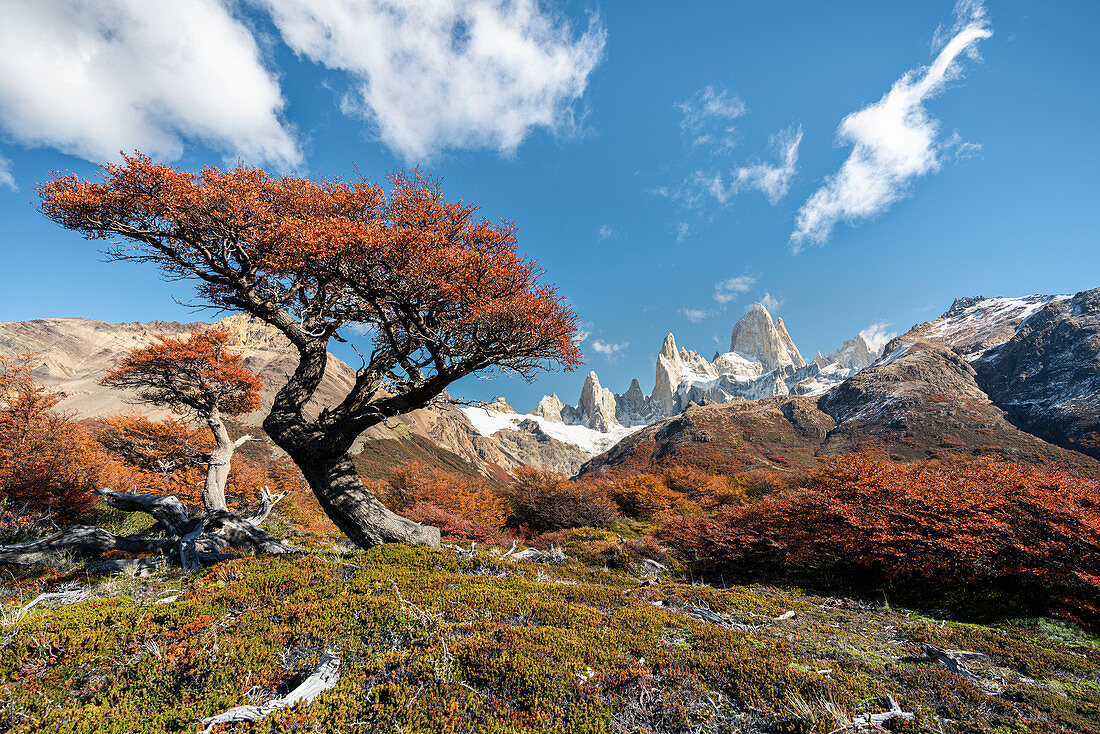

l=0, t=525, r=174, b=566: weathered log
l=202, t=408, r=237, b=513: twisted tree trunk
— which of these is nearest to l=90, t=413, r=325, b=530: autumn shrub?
l=202, t=408, r=237, b=513: twisted tree trunk

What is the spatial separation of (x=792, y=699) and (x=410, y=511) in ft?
57.1

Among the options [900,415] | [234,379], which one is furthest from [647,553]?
[900,415]

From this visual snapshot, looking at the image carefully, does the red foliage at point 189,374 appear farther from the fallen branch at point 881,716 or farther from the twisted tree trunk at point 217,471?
the fallen branch at point 881,716

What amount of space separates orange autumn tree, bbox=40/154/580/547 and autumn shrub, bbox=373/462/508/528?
34.2 feet

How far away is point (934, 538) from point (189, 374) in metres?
21.9

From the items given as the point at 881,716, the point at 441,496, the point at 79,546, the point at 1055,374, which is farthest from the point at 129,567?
the point at 1055,374

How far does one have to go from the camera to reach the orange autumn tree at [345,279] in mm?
6508

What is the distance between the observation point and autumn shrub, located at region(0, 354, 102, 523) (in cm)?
1102

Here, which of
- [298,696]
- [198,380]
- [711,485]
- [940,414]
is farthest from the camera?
[940,414]

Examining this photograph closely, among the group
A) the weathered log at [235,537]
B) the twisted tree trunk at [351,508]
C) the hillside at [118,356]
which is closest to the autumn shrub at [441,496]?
the twisted tree trunk at [351,508]

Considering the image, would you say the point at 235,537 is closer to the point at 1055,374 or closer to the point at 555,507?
the point at 555,507

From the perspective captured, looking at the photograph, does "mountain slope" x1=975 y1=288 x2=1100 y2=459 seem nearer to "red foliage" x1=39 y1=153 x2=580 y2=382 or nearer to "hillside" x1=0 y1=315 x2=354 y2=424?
"red foliage" x1=39 y1=153 x2=580 y2=382

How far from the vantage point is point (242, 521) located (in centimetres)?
795

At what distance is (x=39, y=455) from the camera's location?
39.2 feet
